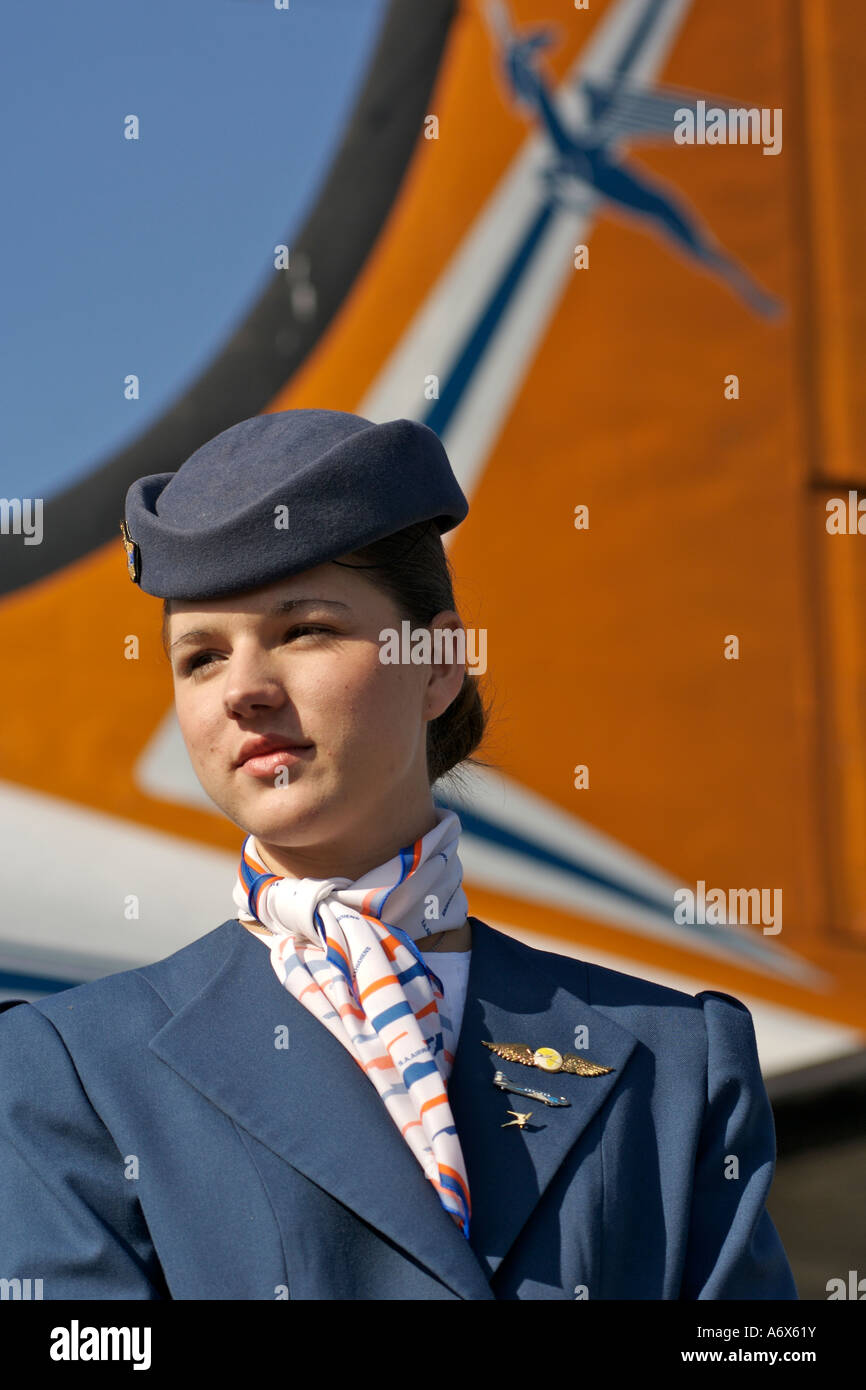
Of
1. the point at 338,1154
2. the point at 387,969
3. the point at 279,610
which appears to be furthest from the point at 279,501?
the point at 338,1154

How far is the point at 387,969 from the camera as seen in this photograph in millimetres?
1119

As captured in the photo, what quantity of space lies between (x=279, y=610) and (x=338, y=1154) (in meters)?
0.38

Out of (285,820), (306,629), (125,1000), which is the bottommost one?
(125,1000)

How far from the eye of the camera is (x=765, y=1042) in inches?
114

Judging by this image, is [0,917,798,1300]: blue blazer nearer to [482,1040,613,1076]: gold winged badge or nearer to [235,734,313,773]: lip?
[482,1040,613,1076]: gold winged badge

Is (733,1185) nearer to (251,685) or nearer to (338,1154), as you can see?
(338,1154)

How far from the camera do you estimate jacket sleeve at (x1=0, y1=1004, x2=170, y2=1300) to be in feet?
3.32

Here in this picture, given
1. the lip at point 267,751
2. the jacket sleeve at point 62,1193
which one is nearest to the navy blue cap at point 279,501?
the lip at point 267,751

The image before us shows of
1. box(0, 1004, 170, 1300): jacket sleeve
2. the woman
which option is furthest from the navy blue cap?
box(0, 1004, 170, 1300): jacket sleeve

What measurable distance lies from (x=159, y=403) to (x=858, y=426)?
1.37 meters
